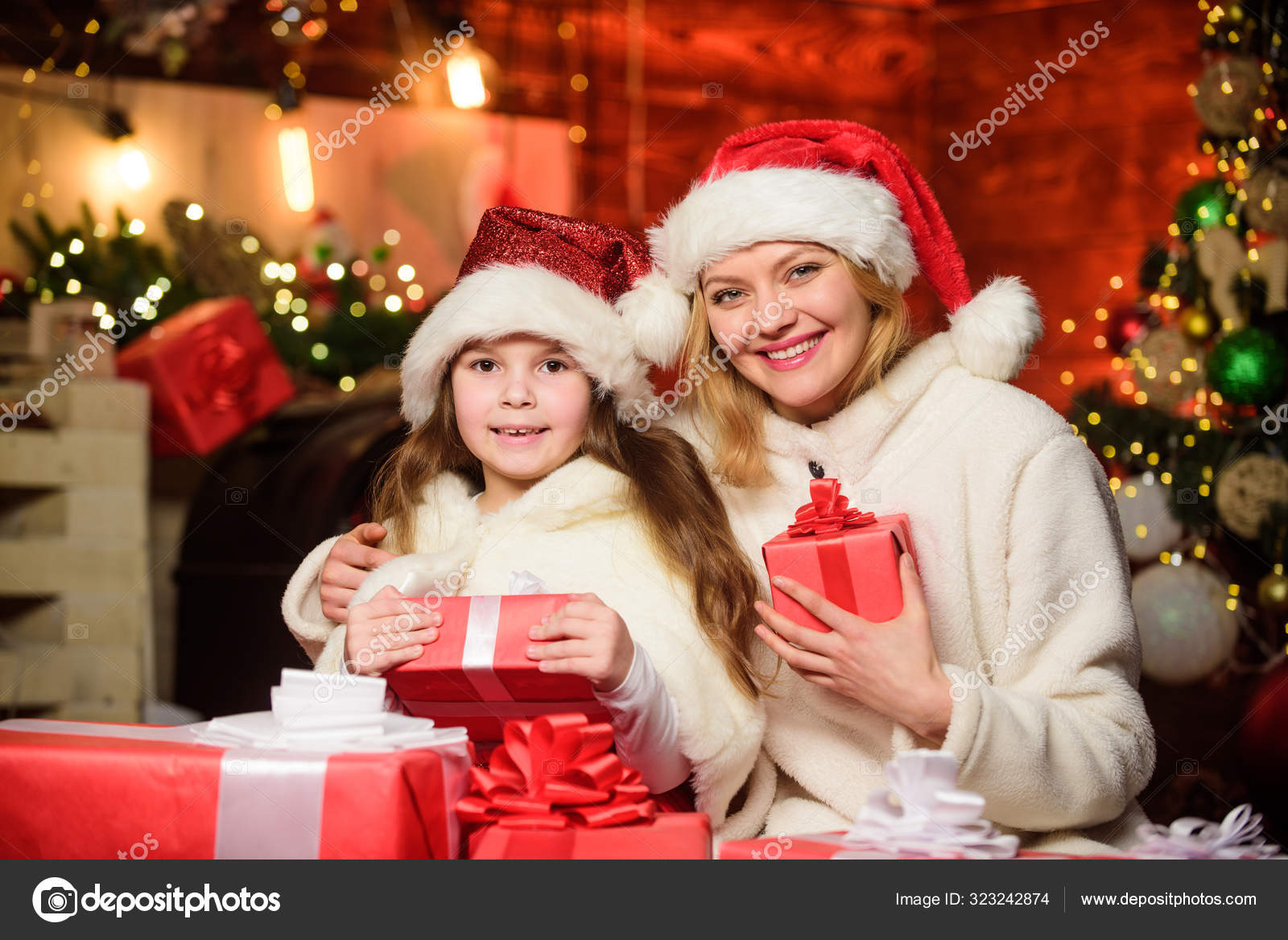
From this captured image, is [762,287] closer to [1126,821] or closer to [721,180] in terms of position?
[721,180]

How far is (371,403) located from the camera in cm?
351

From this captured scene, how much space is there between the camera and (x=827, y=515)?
58.5 inches

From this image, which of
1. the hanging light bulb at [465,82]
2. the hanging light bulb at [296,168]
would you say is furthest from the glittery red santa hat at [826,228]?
the hanging light bulb at [296,168]

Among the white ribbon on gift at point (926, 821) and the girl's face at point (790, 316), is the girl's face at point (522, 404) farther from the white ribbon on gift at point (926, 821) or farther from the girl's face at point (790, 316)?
the white ribbon on gift at point (926, 821)

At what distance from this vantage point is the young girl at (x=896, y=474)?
59.2 inches

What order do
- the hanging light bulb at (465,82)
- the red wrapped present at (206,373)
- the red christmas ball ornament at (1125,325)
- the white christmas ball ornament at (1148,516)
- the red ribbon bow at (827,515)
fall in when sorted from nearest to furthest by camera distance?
the red ribbon bow at (827,515)
the white christmas ball ornament at (1148,516)
the red wrapped present at (206,373)
the red christmas ball ornament at (1125,325)
the hanging light bulb at (465,82)

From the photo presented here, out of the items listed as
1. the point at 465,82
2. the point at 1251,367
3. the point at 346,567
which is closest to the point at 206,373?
the point at 465,82

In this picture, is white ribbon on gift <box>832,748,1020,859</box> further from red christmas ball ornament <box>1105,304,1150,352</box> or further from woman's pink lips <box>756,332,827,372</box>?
red christmas ball ornament <box>1105,304,1150,352</box>

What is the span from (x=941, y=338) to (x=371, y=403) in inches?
82.2

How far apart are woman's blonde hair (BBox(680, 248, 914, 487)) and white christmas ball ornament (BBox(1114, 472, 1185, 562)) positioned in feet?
5.65

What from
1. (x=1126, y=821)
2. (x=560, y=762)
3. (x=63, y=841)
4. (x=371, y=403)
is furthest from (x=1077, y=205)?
(x=63, y=841)

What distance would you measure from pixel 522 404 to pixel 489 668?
1.65 ft

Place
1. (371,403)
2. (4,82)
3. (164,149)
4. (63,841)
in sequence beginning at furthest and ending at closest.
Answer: (164,149), (4,82), (371,403), (63,841)

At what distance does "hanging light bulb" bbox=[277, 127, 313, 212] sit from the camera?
4352 millimetres
